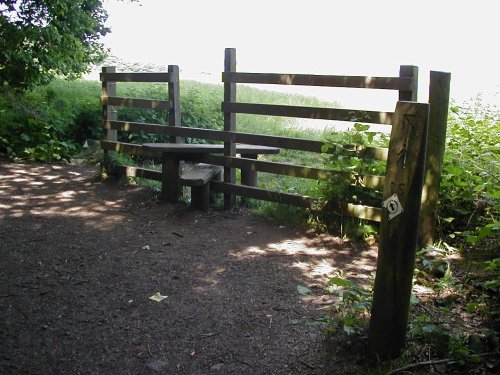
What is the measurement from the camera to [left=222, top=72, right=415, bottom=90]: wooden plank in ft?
17.7

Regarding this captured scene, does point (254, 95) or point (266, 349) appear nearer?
point (266, 349)

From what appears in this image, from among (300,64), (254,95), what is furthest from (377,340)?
(300,64)

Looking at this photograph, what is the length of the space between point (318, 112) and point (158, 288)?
284 cm

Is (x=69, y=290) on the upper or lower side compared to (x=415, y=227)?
lower

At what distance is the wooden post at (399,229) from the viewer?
3.01 meters

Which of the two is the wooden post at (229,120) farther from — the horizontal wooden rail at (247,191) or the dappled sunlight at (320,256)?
the dappled sunlight at (320,256)

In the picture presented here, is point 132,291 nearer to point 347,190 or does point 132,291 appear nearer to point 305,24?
point 347,190

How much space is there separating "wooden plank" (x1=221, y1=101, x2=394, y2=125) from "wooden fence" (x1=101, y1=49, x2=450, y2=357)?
1cm

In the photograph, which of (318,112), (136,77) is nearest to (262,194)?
(318,112)

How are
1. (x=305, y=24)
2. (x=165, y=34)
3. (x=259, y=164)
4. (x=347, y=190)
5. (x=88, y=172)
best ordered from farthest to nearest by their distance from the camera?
1. (x=165, y=34)
2. (x=305, y=24)
3. (x=88, y=172)
4. (x=259, y=164)
5. (x=347, y=190)

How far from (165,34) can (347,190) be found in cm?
2249

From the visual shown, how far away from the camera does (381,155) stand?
563cm

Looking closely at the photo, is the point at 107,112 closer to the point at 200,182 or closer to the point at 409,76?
the point at 200,182

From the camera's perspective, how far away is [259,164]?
6762mm
